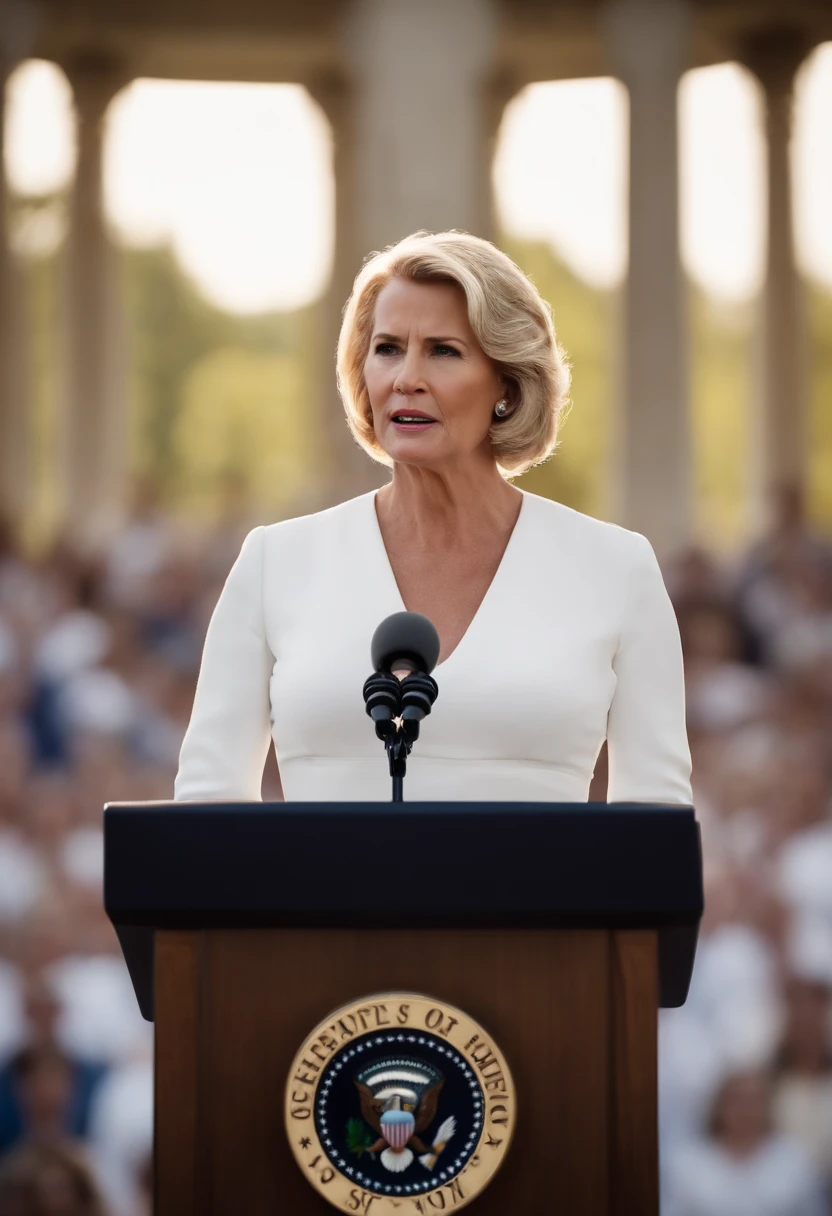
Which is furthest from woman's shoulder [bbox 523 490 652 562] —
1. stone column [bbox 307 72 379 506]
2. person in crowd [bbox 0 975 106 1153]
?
stone column [bbox 307 72 379 506]

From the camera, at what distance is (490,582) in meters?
1.36

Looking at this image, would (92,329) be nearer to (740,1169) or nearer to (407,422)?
(740,1169)

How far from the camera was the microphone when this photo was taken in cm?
106

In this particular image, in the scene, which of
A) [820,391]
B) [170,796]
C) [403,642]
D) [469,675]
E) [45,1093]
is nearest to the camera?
[403,642]

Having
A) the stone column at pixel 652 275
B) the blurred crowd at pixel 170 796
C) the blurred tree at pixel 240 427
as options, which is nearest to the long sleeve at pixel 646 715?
the blurred crowd at pixel 170 796

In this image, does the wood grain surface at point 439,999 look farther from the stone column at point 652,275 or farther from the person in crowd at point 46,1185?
the stone column at point 652,275

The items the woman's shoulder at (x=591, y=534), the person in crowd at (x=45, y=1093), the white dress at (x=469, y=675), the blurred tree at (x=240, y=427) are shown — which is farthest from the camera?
the blurred tree at (x=240, y=427)

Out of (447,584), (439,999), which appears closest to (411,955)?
(439,999)

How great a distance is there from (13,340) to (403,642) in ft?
19.8

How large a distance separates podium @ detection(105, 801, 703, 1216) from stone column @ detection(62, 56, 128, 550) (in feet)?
18.9

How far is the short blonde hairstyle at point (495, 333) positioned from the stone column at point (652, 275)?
5.12 meters

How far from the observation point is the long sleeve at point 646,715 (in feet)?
4.33

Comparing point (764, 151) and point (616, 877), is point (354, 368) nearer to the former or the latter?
point (616, 877)

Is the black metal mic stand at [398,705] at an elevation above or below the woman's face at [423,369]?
below
